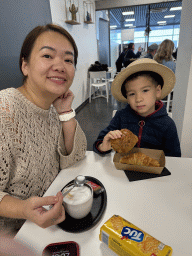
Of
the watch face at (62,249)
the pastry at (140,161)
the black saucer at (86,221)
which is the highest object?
the pastry at (140,161)

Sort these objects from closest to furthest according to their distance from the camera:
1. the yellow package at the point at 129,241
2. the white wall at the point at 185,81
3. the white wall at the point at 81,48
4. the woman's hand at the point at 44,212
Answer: the yellow package at the point at 129,241
the woman's hand at the point at 44,212
the white wall at the point at 185,81
the white wall at the point at 81,48

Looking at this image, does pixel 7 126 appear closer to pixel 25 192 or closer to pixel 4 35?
pixel 25 192

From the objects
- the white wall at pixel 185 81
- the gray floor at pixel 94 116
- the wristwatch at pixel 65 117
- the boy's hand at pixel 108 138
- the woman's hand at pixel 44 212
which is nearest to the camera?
the woman's hand at pixel 44 212

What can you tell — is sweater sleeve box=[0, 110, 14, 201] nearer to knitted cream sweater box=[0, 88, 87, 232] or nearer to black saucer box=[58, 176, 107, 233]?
knitted cream sweater box=[0, 88, 87, 232]

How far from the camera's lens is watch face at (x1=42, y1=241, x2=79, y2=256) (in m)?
0.52

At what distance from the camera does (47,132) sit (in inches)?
37.9

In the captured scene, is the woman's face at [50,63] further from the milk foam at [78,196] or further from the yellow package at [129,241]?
the yellow package at [129,241]

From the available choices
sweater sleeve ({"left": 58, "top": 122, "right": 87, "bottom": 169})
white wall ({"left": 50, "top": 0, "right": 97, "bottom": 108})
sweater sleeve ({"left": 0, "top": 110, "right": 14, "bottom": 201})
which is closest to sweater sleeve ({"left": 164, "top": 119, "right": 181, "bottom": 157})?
sweater sleeve ({"left": 58, "top": 122, "right": 87, "bottom": 169})

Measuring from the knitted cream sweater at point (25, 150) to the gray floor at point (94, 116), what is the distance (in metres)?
1.83

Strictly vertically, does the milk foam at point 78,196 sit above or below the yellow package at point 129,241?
above

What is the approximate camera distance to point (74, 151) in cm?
99

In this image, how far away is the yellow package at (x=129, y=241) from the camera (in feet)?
1.50

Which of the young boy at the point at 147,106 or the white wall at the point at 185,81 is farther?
the white wall at the point at 185,81

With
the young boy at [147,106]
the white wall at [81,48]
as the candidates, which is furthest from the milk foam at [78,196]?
the white wall at [81,48]
